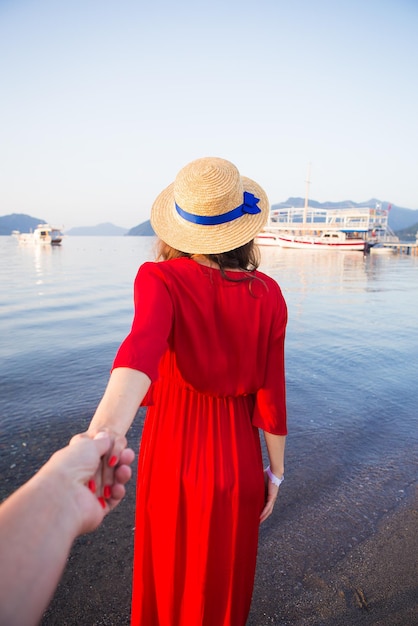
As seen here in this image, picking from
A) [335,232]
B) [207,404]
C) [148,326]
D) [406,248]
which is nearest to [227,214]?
[148,326]

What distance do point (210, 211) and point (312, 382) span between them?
525cm

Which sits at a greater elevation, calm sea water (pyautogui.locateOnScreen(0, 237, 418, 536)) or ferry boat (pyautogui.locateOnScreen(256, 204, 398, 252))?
ferry boat (pyautogui.locateOnScreen(256, 204, 398, 252))

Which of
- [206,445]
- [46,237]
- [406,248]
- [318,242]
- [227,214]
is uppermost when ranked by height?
[46,237]

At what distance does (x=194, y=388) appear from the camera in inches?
58.3

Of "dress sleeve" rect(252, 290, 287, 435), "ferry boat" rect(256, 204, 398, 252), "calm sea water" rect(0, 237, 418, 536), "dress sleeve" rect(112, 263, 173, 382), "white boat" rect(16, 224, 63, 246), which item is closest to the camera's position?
"dress sleeve" rect(112, 263, 173, 382)

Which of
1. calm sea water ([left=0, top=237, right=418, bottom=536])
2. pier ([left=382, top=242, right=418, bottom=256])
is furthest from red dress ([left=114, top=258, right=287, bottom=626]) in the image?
pier ([left=382, top=242, right=418, bottom=256])

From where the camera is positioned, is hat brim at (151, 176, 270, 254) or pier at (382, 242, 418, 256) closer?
hat brim at (151, 176, 270, 254)

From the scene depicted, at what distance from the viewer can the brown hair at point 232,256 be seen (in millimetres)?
1479

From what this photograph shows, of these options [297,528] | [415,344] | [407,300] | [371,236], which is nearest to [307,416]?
[297,528]

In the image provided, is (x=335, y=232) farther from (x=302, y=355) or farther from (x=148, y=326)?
(x=148, y=326)

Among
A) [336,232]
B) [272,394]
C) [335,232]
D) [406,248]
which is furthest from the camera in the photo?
[335,232]

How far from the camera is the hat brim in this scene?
1426mm

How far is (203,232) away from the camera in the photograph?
1435 mm

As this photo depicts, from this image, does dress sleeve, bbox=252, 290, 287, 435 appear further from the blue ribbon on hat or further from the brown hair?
the blue ribbon on hat
